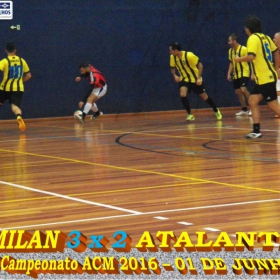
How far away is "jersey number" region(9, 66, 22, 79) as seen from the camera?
15.3 metres

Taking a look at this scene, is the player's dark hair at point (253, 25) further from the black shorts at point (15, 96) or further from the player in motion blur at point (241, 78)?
the player in motion blur at point (241, 78)

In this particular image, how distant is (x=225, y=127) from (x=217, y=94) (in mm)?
6096

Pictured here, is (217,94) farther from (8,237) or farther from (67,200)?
(8,237)

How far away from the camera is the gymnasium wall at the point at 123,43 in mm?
18625

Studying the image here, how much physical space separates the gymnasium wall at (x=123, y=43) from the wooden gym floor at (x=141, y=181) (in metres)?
4.37

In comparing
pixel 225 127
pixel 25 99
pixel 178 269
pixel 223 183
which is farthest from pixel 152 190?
pixel 25 99

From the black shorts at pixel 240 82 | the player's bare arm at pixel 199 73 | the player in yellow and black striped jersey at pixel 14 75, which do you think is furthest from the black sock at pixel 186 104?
the player in yellow and black striped jersey at pixel 14 75

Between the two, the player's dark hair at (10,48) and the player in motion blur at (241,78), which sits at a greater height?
the player's dark hair at (10,48)

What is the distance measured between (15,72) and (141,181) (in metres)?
7.51

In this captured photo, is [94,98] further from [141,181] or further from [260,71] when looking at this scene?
[141,181]

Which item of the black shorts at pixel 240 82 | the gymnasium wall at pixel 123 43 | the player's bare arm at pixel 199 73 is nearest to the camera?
the player's bare arm at pixel 199 73

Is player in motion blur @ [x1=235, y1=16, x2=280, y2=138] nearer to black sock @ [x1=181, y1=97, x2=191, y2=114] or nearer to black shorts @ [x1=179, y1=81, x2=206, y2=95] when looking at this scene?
black sock @ [x1=181, y1=97, x2=191, y2=114]

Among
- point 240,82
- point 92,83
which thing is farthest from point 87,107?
point 240,82

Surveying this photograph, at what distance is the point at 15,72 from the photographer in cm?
1529
